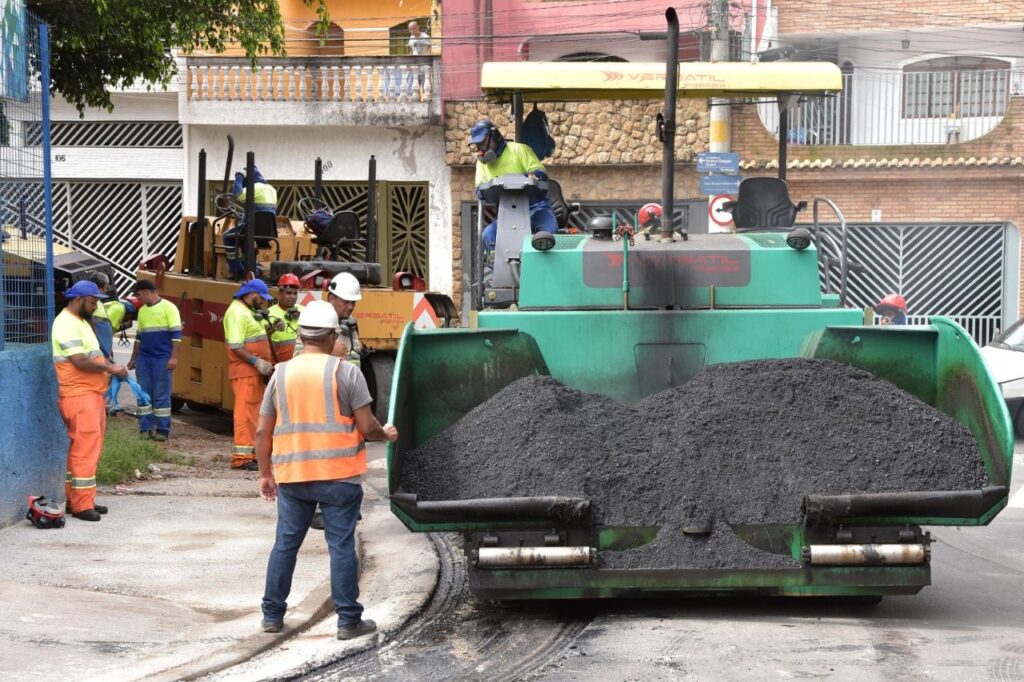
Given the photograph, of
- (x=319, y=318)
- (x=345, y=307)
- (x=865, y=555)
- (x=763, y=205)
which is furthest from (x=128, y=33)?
(x=865, y=555)

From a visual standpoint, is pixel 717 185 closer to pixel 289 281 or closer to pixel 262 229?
pixel 262 229

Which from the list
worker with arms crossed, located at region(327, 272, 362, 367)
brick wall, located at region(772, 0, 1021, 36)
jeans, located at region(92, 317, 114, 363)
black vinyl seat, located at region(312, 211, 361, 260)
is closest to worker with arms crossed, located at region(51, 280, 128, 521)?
worker with arms crossed, located at region(327, 272, 362, 367)

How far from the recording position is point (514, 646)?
272 inches

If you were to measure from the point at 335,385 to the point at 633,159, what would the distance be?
60.2 feet

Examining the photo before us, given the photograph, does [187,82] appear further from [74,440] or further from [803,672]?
[803,672]

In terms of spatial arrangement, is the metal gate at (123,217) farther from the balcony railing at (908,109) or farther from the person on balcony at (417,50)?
the balcony railing at (908,109)

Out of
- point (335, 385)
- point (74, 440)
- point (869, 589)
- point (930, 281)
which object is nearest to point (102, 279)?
point (74, 440)

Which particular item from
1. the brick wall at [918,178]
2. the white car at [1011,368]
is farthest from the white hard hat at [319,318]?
the brick wall at [918,178]

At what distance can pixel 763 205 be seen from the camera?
10477 millimetres

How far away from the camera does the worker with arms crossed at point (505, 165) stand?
9.95m

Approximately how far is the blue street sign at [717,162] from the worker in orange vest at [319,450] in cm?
1007

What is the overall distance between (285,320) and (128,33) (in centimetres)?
341

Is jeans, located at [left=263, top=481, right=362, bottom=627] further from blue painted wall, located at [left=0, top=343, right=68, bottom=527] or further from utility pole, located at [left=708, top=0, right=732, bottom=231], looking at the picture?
utility pole, located at [left=708, top=0, right=732, bottom=231]

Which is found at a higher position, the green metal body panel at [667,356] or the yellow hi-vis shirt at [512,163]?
the yellow hi-vis shirt at [512,163]
